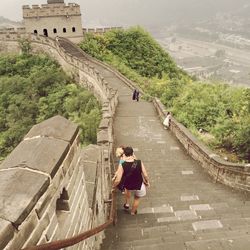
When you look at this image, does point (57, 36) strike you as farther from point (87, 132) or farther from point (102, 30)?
point (87, 132)

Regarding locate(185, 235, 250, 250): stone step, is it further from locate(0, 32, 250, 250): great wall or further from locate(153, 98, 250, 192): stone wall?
locate(153, 98, 250, 192): stone wall

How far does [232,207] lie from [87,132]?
831cm

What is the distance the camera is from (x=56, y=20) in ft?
118

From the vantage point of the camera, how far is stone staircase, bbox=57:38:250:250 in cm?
578

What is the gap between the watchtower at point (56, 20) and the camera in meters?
35.7

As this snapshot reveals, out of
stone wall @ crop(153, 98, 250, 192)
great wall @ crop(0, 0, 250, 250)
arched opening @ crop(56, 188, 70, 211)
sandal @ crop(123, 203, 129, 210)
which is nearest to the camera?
great wall @ crop(0, 0, 250, 250)

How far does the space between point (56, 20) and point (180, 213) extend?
33184 mm

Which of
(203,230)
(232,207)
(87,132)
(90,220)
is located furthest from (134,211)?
(87,132)

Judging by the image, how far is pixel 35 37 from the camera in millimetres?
34094

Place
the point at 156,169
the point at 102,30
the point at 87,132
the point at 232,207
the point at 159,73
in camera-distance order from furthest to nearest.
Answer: the point at 102,30, the point at 159,73, the point at 87,132, the point at 156,169, the point at 232,207

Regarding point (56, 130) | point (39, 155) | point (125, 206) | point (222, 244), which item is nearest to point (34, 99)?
point (125, 206)

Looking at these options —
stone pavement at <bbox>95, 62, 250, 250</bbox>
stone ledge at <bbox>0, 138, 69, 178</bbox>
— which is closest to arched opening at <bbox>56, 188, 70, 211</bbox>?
stone ledge at <bbox>0, 138, 69, 178</bbox>

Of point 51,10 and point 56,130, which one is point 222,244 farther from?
point 51,10

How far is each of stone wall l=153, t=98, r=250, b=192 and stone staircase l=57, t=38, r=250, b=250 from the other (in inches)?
7.4
